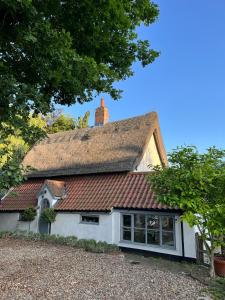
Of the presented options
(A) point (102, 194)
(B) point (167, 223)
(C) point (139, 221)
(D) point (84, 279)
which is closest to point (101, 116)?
(A) point (102, 194)

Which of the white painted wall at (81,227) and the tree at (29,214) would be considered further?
the tree at (29,214)

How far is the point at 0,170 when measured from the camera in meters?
5.41

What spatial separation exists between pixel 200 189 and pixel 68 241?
26.9 ft

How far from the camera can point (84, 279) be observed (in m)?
8.32

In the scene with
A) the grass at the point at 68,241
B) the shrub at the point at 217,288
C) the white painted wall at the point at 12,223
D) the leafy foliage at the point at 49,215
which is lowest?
the shrub at the point at 217,288

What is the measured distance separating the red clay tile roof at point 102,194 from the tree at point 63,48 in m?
6.89

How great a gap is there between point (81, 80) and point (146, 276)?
6498mm

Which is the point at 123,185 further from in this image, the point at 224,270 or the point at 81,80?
the point at 81,80

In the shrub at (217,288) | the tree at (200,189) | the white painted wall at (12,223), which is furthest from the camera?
the white painted wall at (12,223)

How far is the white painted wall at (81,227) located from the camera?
14.5 m

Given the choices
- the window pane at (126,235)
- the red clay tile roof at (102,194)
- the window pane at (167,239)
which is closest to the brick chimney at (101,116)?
the red clay tile roof at (102,194)

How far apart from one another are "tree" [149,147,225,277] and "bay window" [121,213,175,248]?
2.85 metres

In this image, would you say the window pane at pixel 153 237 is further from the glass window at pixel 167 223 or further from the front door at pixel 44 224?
the front door at pixel 44 224

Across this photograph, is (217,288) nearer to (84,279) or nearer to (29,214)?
(84,279)
